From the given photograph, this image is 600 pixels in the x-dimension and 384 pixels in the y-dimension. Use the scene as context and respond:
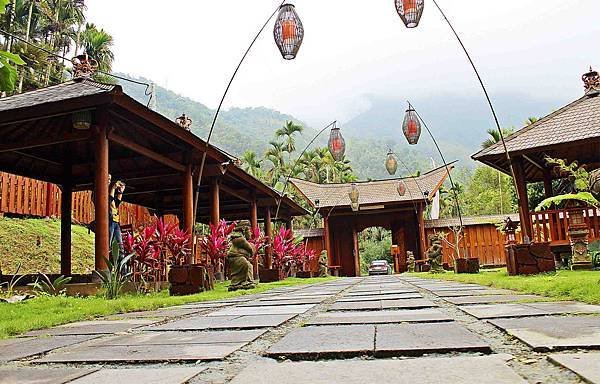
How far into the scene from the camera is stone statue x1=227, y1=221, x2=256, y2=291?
7429mm

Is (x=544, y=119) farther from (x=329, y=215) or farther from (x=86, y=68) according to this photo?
(x=329, y=215)

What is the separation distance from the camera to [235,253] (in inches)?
299

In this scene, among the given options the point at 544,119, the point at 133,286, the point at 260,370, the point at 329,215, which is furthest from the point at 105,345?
the point at 329,215

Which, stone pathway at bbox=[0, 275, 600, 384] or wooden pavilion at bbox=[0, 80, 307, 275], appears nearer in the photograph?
stone pathway at bbox=[0, 275, 600, 384]

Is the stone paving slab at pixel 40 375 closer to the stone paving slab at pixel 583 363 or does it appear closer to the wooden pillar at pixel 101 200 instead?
the stone paving slab at pixel 583 363

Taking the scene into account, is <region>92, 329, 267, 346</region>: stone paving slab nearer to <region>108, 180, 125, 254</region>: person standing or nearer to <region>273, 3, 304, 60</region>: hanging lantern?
<region>108, 180, 125, 254</region>: person standing

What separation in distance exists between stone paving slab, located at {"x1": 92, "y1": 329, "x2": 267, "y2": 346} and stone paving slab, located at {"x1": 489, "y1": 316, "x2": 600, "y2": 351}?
2.98ft

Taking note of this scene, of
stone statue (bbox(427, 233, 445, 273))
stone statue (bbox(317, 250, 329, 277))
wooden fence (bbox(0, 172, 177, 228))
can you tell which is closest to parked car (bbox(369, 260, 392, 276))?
stone statue (bbox(317, 250, 329, 277))

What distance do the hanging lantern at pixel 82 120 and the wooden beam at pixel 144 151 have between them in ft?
0.98

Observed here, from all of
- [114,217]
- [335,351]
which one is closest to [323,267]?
[114,217]

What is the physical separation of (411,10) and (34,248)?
1056 cm

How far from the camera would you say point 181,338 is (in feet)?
6.61

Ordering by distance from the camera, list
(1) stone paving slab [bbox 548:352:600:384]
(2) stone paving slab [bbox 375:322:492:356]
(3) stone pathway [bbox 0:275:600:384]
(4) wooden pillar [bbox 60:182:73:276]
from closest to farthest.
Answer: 1. (1) stone paving slab [bbox 548:352:600:384]
2. (3) stone pathway [bbox 0:275:600:384]
3. (2) stone paving slab [bbox 375:322:492:356]
4. (4) wooden pillar [bbox 60:182:73:276]

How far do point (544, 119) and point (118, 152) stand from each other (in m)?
8.77
